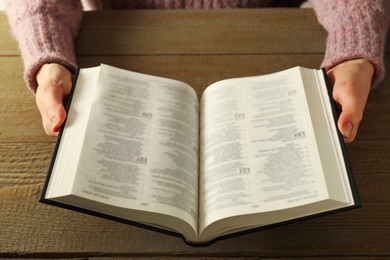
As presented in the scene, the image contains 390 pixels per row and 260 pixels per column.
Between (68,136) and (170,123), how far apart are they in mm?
135

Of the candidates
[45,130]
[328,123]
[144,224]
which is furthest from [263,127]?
[45,130]

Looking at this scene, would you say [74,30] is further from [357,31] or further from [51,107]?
[357,31]

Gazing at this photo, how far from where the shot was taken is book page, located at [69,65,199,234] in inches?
19.7

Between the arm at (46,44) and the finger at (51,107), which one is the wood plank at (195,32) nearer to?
the arm at (46,44)

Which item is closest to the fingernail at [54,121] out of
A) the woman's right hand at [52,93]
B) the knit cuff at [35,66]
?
the woman's right hand at [52,93]

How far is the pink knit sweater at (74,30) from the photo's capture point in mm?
688

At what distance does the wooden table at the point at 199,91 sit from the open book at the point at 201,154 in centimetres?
6

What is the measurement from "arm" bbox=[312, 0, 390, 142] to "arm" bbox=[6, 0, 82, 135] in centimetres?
41

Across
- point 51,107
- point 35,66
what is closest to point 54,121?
point 51,107

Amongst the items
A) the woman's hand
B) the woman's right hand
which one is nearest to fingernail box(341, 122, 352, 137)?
the woman's hand

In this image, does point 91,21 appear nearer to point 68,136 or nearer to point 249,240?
point 68,136

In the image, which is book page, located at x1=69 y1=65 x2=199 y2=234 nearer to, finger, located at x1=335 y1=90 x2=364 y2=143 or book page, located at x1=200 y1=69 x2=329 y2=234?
book page, located at x1=200 y1=69 x2=329 y2=234

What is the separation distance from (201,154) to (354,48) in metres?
0.31

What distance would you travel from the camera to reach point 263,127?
0.58 m
